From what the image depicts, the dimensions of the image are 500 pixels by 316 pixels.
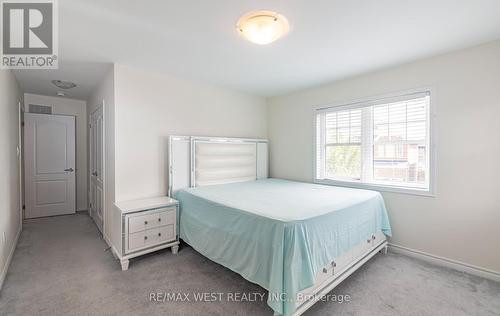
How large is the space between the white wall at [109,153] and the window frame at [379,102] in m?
3.00

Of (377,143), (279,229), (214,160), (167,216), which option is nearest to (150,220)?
(167,216)

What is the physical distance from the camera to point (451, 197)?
2.54 metres

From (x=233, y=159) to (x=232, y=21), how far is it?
2.29 m

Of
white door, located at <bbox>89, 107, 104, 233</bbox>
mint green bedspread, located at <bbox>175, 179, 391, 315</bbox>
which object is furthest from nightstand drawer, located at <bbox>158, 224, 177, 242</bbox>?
white door, located at <bbox>89, 107, 104, 233</bbox>

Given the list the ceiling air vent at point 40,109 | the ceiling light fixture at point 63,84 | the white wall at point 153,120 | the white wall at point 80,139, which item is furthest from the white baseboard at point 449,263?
the ceiling air vent at point 40,109

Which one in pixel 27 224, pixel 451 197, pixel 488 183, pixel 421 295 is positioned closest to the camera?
pixel 421 295

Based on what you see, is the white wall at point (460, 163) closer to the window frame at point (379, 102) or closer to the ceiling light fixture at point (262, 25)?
the window frame at point (379, 102)

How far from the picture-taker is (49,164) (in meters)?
4.46

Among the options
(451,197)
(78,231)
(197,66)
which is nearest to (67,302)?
(78,231)

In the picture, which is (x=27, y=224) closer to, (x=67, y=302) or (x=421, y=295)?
(x=67, y=302)

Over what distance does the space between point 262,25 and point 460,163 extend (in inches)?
101

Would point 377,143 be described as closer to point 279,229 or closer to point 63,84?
point 279,229

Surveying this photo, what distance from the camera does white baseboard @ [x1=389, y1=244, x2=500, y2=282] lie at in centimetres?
230

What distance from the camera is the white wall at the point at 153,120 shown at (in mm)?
2887
